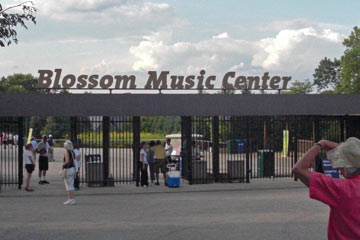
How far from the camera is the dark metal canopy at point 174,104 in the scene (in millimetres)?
19527

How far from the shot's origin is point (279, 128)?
37094 mm

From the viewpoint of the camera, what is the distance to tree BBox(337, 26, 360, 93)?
50106 millimetres

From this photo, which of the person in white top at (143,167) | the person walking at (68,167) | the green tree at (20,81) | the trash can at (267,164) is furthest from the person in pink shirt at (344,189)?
the green tree at (20,81)

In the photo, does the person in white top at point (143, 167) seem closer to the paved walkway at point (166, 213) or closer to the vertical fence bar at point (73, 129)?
the paved walkway at point (166, 213)

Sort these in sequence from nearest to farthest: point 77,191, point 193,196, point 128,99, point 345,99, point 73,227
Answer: point 73,227, point 193,196, point 77,191, point 128,99, point 345,99

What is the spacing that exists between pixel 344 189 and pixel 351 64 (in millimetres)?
48684

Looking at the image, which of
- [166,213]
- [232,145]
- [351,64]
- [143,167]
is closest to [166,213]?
[166,213]

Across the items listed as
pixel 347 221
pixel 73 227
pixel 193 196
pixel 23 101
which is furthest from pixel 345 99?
pixel 347 221

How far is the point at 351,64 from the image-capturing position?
1975 inches

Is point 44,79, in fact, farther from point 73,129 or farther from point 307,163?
point 307,163

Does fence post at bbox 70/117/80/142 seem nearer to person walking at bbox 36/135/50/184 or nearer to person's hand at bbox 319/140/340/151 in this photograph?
person walking at bbox 36/135/50/184

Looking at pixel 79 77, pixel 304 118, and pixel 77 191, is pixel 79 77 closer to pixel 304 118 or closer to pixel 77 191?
pixel 77 191

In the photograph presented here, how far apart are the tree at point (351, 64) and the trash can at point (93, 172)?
115 ft

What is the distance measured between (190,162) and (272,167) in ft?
11.1
